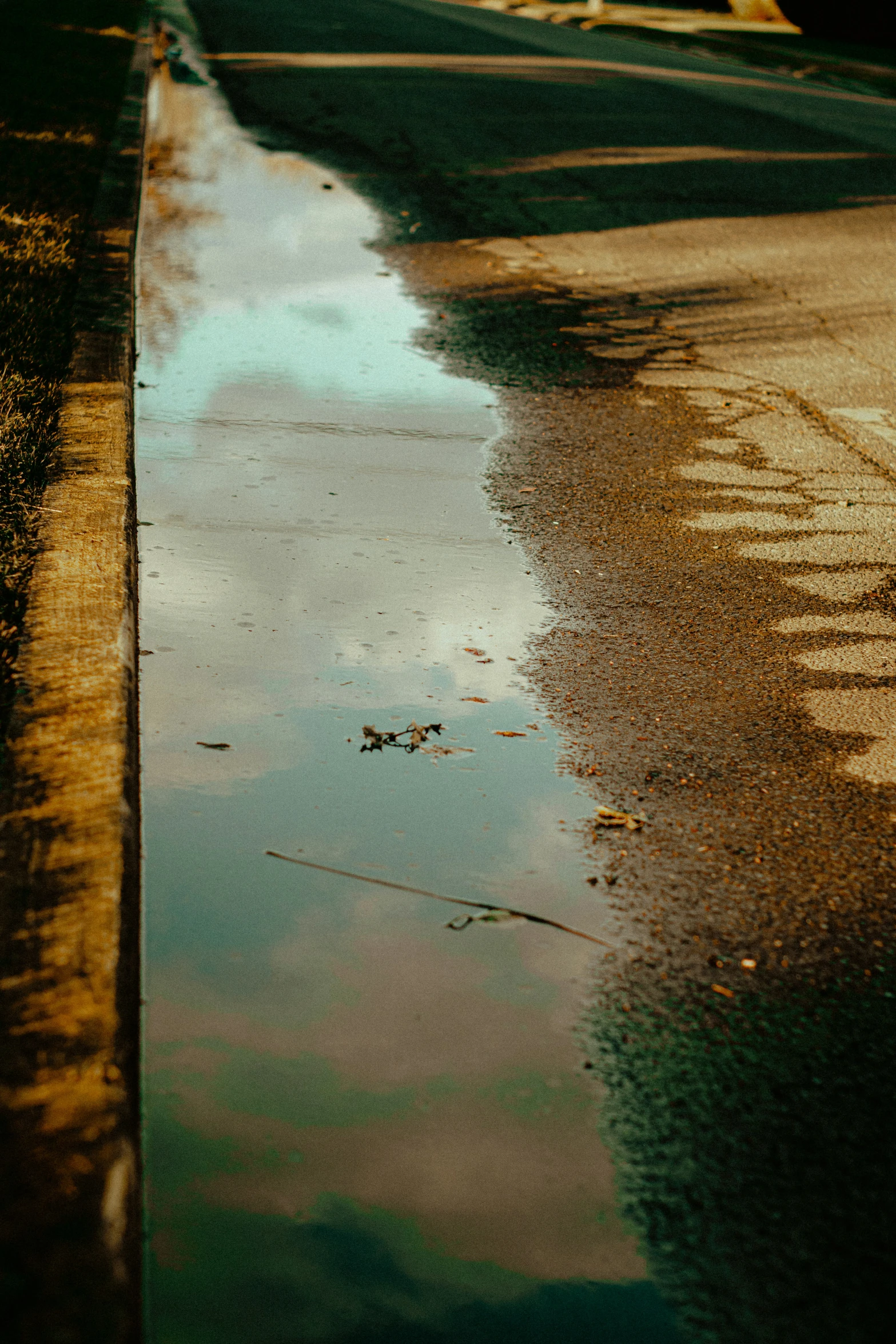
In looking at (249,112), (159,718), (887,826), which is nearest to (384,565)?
(159,718)

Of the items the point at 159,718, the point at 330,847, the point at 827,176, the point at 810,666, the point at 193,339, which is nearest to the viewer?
the point at 330,847

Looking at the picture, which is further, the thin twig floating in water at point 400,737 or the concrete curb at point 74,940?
the thin twig floating in water at point 400,737

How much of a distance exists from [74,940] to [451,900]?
72 cm

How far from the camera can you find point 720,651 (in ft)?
11.0

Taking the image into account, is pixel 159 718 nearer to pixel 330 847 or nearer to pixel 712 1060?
pixel 330 847

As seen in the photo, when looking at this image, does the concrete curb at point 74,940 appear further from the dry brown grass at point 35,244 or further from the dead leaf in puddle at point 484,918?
the dead leaf in puddle at point 484,918

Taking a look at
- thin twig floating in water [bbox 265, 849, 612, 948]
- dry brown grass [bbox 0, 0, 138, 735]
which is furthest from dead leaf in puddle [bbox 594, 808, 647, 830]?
dry brown grass [bbox 0, 0, 138, 735]

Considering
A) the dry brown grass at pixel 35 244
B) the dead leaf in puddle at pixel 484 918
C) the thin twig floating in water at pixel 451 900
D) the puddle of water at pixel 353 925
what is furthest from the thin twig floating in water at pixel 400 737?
the dry brown grass at pixel 35 244

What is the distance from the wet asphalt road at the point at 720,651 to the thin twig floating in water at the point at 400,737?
32cm

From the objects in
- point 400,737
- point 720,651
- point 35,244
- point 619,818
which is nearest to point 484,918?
point 619,818

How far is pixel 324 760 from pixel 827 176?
9740 mm

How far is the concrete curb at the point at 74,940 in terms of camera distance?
1557mm

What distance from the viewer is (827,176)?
1084 cm

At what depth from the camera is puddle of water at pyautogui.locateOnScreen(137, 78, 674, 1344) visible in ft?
5.71
